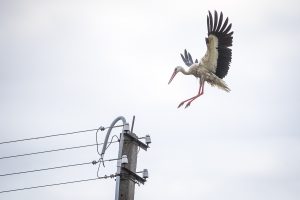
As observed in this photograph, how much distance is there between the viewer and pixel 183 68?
1906 centimetres

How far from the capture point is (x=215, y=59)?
18.3 meters

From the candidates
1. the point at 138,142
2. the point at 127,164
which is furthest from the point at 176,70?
the point at 127,164

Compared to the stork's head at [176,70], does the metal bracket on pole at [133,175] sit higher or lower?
lower

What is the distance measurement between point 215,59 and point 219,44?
482 millimetres

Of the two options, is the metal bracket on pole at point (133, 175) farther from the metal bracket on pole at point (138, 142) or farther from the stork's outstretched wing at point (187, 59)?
the stork's outstretched wing at point (187, 59)

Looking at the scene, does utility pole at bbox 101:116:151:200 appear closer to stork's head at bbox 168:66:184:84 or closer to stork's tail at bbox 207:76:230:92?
stork's tail at bbox 207:76:230:92

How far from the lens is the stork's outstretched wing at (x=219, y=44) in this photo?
1778cm

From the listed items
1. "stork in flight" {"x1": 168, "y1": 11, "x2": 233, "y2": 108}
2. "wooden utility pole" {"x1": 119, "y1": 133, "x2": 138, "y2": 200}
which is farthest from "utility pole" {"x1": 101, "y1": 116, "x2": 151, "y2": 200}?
"stork in flight" {"x1": 168, "y1": 11, "x2": 233, "y2": 108}

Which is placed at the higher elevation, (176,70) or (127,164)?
(176,70)

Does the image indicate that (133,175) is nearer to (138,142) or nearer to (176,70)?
(138,142)

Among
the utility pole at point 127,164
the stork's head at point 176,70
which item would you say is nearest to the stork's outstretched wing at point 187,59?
the stork's head at point 176,70

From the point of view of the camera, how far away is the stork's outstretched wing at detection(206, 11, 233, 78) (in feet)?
58.3

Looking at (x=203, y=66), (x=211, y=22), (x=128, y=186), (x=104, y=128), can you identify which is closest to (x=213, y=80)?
(x=203, y=66)

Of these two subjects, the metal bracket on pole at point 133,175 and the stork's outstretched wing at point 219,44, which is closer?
the metal bracket on pole at point 133,175
